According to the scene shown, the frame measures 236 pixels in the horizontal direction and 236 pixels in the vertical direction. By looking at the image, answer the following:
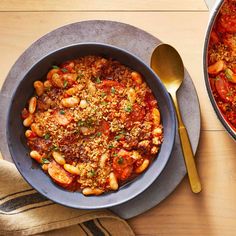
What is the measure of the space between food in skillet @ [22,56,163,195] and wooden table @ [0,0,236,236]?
0.55 ft

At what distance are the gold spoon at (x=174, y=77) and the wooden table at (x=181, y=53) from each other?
0.07 metres

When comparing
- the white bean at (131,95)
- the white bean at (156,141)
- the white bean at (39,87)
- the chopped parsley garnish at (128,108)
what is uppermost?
the white bean at (39,87)

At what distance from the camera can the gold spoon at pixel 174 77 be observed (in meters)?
1.67

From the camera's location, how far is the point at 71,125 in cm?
165

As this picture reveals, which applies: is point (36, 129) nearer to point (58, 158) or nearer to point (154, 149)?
point (58, 158)

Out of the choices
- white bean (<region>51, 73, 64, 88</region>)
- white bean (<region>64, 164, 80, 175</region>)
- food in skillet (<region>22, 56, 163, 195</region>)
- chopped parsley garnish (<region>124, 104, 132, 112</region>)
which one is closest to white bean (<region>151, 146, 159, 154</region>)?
food in skillet (<region>22, 56, 163, 195</region>)

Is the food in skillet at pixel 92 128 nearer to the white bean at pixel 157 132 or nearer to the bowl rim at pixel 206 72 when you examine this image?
the white bean at pixel 157 132

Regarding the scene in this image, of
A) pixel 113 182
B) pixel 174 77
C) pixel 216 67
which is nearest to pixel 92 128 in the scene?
pixel 113 182

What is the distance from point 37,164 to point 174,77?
1.74 feet

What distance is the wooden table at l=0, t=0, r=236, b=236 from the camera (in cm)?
174

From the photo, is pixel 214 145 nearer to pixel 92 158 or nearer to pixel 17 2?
pixel 92 158

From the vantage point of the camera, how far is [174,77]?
1689 mm

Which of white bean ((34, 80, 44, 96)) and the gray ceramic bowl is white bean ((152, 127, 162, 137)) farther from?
white bean ((34, 80, 44, 96))

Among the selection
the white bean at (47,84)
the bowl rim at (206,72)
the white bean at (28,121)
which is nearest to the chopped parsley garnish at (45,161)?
the white bean at (28,121)
